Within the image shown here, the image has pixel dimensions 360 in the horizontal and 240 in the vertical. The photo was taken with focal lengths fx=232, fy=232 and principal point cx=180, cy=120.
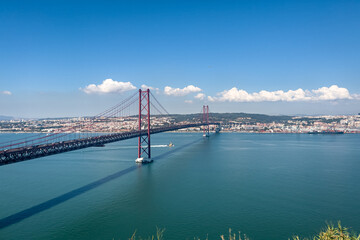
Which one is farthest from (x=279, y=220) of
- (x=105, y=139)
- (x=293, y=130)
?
(x=293, y=130)

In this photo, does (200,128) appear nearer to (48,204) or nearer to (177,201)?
(177,201)

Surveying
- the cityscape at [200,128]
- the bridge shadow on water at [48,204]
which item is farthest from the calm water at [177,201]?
Result: the cityscape at [200,128]

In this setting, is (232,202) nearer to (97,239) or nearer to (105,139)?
(97,239)

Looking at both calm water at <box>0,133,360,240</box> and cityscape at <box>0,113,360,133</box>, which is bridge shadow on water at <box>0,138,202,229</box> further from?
cityscape at <box>0,113,360,133</box>

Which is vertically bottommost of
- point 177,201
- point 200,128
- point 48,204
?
point 177,201

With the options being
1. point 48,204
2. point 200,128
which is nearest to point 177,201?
point 48,204

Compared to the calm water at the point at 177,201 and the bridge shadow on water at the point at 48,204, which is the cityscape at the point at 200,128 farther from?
the bridge shadow on water at the point at 48,204

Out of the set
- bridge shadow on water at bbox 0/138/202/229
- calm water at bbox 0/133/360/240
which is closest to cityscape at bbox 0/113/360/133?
calm water at bbox 0/133/360/240

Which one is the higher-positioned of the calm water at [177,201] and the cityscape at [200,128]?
the cityscape at [200,128]

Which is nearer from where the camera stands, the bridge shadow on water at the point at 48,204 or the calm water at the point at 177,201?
the calm water at the point at 177,201
